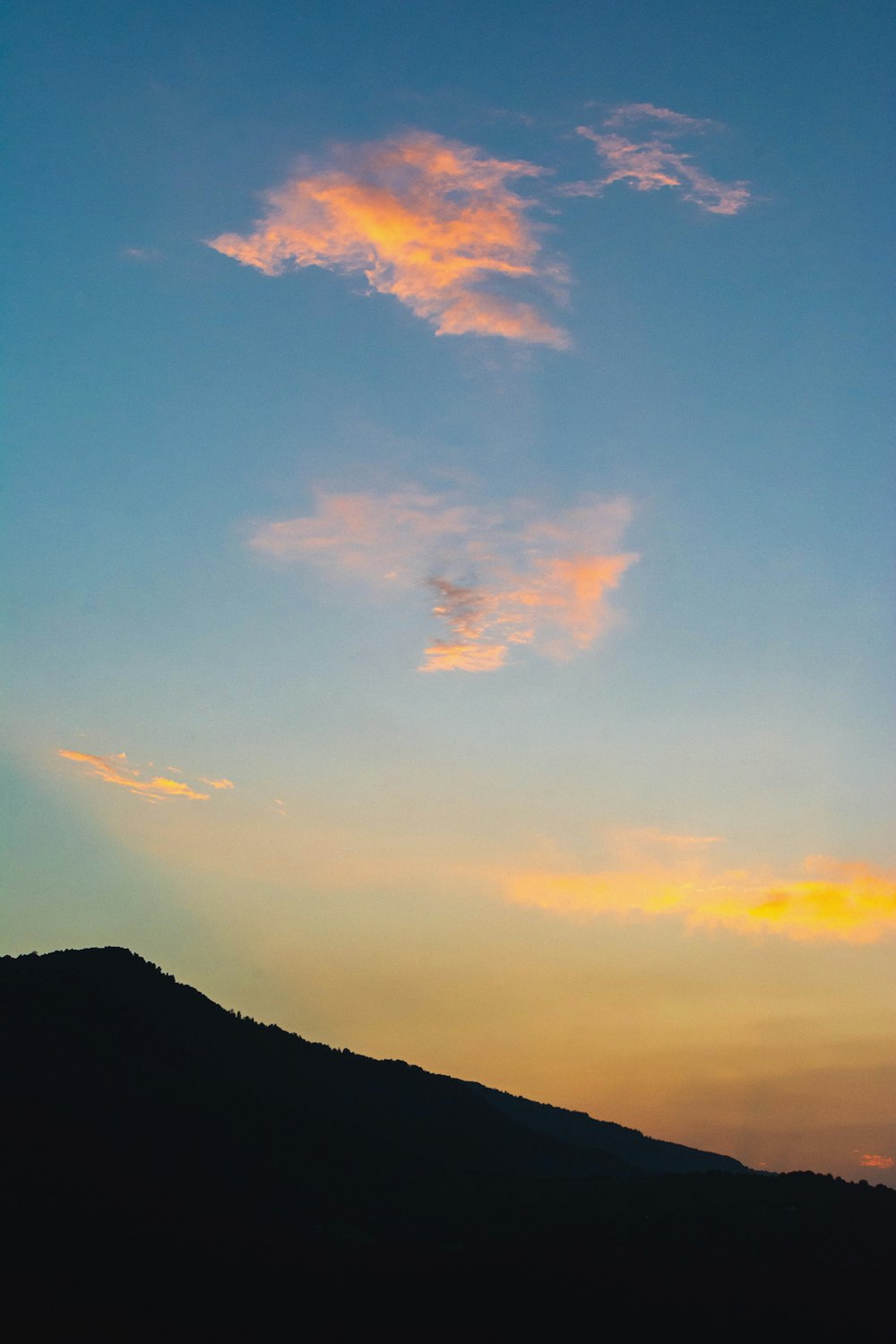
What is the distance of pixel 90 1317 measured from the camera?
81.8m

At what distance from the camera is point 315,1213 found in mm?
112438

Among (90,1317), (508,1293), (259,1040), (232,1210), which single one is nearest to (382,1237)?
(232,1210)

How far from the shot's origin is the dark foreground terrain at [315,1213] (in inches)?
3282

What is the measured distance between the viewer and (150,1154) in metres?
114

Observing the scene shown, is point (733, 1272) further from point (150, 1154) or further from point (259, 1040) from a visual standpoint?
point (259, 1040)

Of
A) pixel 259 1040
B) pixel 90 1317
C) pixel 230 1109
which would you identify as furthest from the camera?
pixel 259 1040

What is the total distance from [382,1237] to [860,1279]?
43676 mm

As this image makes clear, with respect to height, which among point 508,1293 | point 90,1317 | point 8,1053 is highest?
point 8,1053

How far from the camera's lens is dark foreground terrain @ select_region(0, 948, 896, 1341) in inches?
3282

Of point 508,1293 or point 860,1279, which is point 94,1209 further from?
point 860,1279

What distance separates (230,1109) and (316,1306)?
1825 inches

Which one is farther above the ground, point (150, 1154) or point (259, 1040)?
point (259, 1040)

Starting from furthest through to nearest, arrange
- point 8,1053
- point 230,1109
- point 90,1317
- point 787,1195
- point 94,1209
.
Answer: point 230,1109
point 8,1053
point 787,1195
point 94,1209
point 90,1317

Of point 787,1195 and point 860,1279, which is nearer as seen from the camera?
point 860,1279
